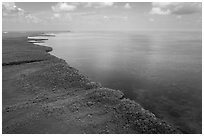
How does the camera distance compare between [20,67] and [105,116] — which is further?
[20,67]

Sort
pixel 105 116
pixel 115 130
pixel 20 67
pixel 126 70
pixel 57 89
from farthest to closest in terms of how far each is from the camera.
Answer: pixel 126 70, pixel 20 67, pixel 57 89, pixel 105 116, pixel 115 130

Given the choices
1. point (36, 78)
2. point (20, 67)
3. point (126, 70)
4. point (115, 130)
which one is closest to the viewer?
point (115, 130)

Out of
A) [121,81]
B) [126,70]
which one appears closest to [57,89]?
[121,81]

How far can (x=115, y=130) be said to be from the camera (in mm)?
22750

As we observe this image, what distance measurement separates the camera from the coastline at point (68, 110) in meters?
23.3

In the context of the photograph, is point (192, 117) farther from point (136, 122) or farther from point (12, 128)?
point (12, 128)

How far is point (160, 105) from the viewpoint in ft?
107

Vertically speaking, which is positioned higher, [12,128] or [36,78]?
[36,78]

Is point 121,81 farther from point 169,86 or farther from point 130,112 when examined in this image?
point 130,112

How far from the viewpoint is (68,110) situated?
27031 mm

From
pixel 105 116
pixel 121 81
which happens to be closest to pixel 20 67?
pixel 121 81

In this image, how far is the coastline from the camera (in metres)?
23.3

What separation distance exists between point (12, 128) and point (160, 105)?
2031cm

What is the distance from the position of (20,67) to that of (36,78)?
40.6 feet
